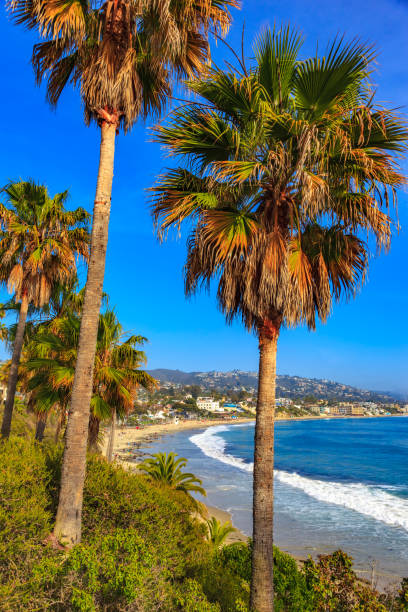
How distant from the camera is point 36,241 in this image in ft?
→ 39.0

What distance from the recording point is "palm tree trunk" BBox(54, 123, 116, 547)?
18.2ft

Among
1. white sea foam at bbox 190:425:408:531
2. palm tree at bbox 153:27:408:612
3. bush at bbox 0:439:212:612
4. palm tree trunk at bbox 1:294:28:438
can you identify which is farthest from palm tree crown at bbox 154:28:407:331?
white sea foam at bbox 190:425:408:531

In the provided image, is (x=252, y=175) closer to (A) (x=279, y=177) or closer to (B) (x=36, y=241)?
(A) (x=279, y=177)

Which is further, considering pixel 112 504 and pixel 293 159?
pixel 112 504

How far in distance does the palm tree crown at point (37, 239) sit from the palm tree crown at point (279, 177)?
644 cm

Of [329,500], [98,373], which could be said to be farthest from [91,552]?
[329,500]

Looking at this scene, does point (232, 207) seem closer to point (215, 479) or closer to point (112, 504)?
point (112, 504)

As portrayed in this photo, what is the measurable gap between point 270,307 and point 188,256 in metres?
1.58

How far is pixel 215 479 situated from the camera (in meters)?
34.8

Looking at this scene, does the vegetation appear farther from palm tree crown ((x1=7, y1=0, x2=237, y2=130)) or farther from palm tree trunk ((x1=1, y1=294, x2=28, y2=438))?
palm tree crown ((x1=7, y1=0, x2=237, y2=130))

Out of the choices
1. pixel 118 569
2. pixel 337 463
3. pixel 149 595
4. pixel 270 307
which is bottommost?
pixel 337 463

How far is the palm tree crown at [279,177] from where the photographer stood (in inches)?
221

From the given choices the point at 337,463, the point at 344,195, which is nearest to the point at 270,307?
the point at 344,195

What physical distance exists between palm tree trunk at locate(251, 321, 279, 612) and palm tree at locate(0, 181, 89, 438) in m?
7.37
